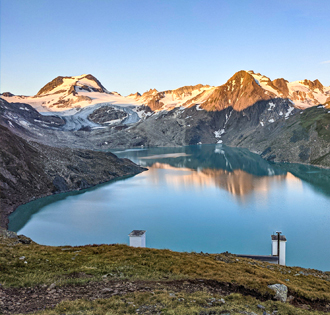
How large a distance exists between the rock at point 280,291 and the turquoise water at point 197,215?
14.2 m

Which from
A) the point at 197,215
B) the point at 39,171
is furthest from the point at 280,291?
the point at 39,171

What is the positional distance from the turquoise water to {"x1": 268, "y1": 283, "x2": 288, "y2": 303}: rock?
14.2m

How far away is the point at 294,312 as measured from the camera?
11.8 metres

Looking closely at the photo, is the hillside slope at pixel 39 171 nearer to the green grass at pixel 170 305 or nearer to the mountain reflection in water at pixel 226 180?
the mountain reflection in water at pixel 226 180

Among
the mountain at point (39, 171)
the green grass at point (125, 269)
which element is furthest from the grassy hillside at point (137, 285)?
the mountain at point (39, 171)

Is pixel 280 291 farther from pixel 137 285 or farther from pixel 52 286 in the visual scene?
pixel 52 286

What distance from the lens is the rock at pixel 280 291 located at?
13.3 m

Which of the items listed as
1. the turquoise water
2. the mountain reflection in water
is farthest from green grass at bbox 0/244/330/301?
the mountain reflection in water

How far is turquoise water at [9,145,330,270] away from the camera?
31859mm

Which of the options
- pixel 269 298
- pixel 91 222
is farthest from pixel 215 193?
pixel 269 298

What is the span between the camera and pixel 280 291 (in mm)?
13703

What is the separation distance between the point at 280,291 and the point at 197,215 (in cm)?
2929

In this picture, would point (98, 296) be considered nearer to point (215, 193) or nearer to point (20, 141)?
point (215, 193)

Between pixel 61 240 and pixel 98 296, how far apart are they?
23.0 meters
